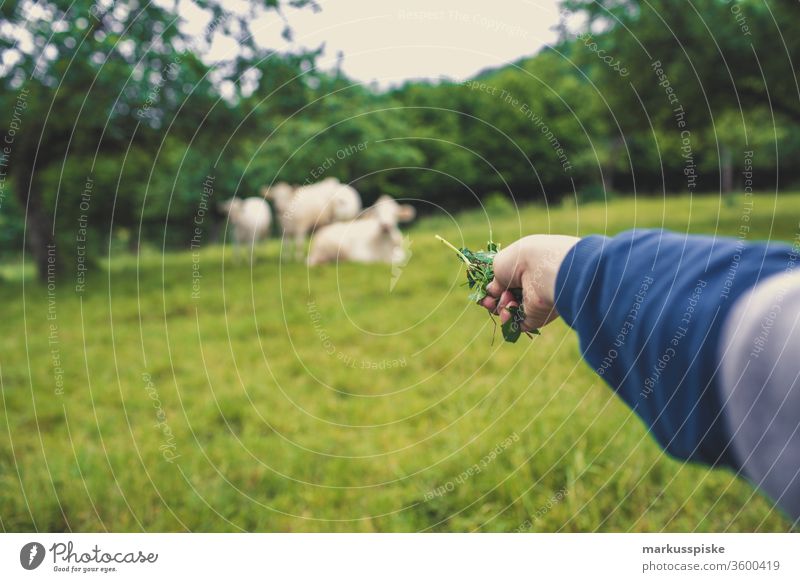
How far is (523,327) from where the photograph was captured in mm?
519

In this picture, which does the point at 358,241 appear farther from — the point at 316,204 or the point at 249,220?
→ the point at 249,220

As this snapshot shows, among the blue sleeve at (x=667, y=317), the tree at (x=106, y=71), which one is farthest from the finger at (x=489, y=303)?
the tree at (x=106, y=71)

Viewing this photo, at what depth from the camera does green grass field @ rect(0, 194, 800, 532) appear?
Answer: 1.05 metres

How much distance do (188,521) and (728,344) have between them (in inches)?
40.6

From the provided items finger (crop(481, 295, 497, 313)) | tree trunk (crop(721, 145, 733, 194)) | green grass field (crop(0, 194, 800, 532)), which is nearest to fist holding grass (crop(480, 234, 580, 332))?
finger (crop(481, 295, 497, 313))

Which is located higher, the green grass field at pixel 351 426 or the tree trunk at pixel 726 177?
the tree trunk at pixel 726 177

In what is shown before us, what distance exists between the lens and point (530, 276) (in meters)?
0.47

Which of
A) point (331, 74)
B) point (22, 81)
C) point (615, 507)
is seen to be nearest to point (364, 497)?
point (615, 507)

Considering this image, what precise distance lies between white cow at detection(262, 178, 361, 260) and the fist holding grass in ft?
3.01

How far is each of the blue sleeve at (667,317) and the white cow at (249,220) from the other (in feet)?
8.03

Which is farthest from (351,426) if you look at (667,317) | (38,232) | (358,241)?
(38,232)

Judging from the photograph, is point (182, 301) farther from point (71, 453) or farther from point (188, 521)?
point (188, 521)

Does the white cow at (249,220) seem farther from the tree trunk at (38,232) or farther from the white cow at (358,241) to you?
the tree trunk at (38,232)

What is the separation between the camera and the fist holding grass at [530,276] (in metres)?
0.46
